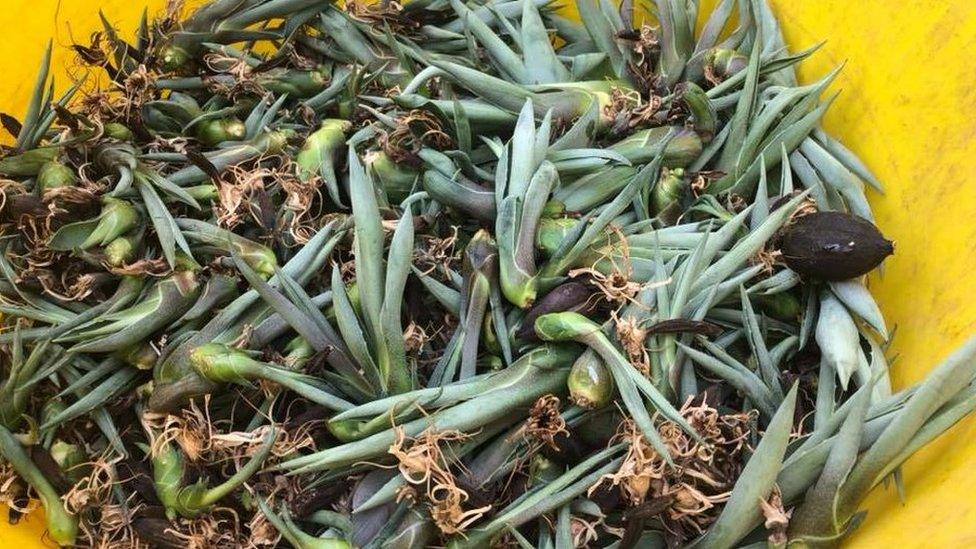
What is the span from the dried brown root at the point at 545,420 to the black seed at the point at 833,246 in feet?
0.96

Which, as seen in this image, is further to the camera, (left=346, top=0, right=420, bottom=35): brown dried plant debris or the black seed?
(left=346, top=0, right=420, bottom=35): brown dried plant debris

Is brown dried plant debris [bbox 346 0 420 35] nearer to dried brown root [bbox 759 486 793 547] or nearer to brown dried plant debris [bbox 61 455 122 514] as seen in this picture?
brown dried plant debris [bbox 61 455 122 514]

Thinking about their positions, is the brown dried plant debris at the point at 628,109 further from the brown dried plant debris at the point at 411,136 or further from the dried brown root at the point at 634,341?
the dried brown root at the point at 634,341

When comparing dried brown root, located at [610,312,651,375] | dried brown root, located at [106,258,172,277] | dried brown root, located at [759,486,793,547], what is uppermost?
dried brown root, located at [106,258,172,277]

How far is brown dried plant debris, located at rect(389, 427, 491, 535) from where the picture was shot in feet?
2.20

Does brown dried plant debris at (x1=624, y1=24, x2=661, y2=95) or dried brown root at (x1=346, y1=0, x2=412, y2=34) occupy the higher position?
dried brown root at (x1=346, y1=0, x2=412, y2=34)

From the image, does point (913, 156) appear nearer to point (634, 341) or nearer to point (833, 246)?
point (833, 246)

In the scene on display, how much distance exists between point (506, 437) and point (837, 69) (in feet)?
1.92

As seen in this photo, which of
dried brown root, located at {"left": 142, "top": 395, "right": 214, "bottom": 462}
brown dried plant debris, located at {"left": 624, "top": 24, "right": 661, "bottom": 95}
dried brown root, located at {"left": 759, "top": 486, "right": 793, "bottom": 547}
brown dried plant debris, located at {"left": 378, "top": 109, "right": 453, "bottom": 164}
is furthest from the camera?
brown dried plant debris, located at {"left": 624, "top": 24, "right": 661, "bottom": 95}

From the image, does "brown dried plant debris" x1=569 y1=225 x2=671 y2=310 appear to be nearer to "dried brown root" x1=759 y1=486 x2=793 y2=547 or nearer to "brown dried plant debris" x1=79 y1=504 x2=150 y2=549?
"dried brown root" x1=759 y1=486 x2=793 y2=547

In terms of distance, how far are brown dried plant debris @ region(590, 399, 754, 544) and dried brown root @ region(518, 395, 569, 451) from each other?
56 millimetres

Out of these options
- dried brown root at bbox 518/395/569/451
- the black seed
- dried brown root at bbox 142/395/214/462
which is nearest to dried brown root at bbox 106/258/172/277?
dried brown root at bbox 142/395/214/462

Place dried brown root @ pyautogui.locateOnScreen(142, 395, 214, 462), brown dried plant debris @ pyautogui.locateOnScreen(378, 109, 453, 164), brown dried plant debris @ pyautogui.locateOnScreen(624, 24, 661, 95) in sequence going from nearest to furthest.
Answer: dried brown root @ pyautogui.locateOnScreen(142, 395, 214, 462) → brown dried plant debris @ pyautogui.locateOnScreen(378, 109, 453, 164) → brown dried plant debris @ pyautogui.locateOnScreen(624, 24, 661, 95)

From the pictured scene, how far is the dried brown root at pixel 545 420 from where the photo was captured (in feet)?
2.34
